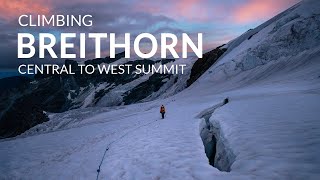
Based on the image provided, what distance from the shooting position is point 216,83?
57938mm

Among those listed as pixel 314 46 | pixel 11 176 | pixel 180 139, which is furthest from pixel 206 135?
pixel 314 46

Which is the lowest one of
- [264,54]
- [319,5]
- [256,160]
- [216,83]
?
[256,160]

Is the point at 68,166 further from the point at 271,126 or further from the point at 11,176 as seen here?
the point at 271,126

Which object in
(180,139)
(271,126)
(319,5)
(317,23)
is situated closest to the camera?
(271,126)

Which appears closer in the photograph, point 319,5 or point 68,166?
point 68,166

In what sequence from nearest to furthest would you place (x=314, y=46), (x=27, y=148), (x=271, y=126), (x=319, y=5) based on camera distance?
(x=271, y=126), (x=27, y=148), (x=314, y=46), (x=319, y=5)

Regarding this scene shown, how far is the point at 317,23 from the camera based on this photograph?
176 feet

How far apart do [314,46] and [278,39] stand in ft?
27.9

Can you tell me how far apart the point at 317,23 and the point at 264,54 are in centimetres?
1082

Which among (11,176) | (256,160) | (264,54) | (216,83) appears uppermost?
(264,54)

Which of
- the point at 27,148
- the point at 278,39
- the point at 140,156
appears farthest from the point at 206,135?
the point at 278,39

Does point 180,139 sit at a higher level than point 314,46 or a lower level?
lower

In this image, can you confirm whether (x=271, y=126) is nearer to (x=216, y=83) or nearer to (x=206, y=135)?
(x=206, y=135)

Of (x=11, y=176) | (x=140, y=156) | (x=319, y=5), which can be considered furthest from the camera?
(x=319, y=5)
